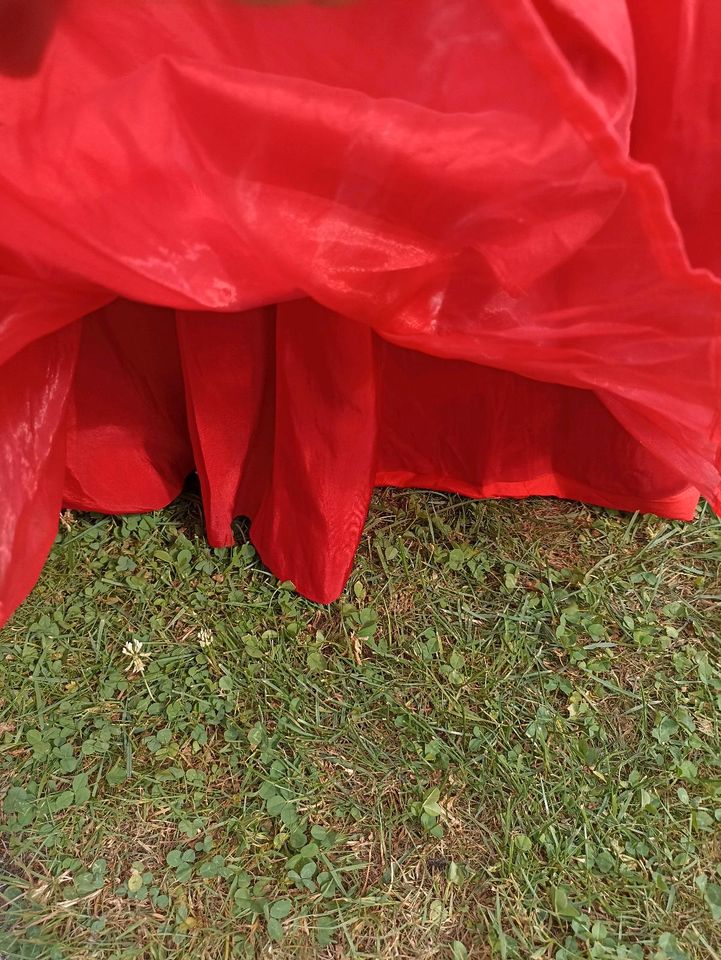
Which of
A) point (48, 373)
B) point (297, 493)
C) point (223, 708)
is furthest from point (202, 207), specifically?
point (223, 708)

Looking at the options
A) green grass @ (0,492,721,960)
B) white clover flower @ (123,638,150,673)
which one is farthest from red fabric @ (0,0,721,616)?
white clover flower @ (123,638,150,673)

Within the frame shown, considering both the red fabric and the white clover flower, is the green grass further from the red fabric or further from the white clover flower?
the red fabric

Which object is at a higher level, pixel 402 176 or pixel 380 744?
pixel 402 176

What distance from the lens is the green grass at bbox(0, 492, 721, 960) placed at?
931mm

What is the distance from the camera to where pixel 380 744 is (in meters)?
1.05

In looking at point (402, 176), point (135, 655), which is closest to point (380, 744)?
point (135, 655)

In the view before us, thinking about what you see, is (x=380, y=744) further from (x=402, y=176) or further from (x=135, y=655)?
(x=402, y=176)

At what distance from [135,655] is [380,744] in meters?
0.37

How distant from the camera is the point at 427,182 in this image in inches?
24.8

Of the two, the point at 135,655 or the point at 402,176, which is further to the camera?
the point at 135,655

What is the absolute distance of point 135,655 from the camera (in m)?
1.12

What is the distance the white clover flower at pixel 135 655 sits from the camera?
1.11m

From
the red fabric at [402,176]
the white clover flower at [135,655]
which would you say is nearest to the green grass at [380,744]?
the white clover flower at [135,655]

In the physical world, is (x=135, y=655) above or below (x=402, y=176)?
below
